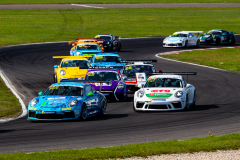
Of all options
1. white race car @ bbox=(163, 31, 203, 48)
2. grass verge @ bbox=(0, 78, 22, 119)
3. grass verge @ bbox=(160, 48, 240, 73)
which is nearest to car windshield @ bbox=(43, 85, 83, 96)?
grass verge @ bbox=(0, 78, 22, 119)

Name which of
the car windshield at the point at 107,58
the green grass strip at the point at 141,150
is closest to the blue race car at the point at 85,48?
the car windshield at the point at 107,58

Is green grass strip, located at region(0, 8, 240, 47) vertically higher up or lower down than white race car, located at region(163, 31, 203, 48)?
lower down

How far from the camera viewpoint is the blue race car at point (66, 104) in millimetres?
14070

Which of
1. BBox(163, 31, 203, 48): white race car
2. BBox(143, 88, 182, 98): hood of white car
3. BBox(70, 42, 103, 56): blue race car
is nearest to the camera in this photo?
BBox(143, 88, 182, 98): hood of white car

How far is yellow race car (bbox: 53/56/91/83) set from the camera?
22.4m

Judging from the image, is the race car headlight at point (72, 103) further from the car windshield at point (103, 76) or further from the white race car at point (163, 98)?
the car windshield at point (103, 76)

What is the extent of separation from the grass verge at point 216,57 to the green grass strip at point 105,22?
13.9 m

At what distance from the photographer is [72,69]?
22906mm

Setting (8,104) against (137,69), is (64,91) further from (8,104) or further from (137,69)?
(137,69)

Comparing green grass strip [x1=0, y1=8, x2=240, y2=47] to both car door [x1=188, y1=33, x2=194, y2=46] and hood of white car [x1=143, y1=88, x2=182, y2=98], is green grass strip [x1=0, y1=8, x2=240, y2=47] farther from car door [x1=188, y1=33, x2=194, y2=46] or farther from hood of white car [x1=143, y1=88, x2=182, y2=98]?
hood of white car [x1=143, y1=88, x2=182, y2=98]

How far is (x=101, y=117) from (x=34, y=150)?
17.1 feet

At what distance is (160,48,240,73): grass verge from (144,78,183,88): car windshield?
1266cm

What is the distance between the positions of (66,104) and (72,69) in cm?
888

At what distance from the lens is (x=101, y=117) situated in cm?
1529
